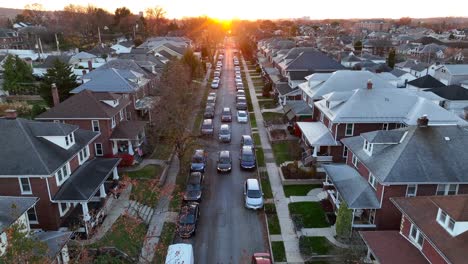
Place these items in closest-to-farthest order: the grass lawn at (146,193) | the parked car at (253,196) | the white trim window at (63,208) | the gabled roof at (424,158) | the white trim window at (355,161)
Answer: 1. the gabled roof at (424,158)
2. the white trim window at (63,208)
3. the parked car at (253,196)
4. the white trim window at (355,161)
5. the grass lawn at (146,193)

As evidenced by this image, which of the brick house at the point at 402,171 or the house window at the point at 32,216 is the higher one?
the brick house at the point at 402,171

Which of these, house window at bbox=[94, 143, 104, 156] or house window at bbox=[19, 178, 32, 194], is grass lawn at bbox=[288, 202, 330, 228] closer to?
house window at bbox=[19, 178, 32, 194]

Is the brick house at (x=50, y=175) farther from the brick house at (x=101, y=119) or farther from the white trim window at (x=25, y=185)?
the brick house at (x=101, y=119)

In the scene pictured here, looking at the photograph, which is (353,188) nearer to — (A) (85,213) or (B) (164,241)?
(B) (164,241)

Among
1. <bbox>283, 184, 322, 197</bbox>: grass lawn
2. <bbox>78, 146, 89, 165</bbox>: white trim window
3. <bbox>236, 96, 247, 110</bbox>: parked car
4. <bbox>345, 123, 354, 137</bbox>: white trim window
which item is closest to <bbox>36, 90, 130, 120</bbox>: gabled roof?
<bbox>78, 146, 89, 165</bbox>: white trim window

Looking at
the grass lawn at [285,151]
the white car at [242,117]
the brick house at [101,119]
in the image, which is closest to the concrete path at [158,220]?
the brick house at [101,119]

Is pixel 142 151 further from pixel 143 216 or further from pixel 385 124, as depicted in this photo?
pixel 385 124
